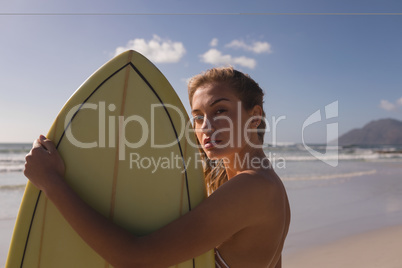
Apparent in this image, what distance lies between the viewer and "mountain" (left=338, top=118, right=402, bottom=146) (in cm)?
8172

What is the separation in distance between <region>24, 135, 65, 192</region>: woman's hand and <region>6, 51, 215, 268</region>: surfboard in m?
0.07

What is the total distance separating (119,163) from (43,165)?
311 mm

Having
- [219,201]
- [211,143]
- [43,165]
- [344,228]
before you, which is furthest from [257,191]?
[344,228]

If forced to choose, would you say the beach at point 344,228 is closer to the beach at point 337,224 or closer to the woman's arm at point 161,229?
the beach at point 337,224

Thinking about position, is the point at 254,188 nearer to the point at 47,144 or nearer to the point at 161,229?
the point at 161,229

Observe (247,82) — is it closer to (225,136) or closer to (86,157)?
(225,136)

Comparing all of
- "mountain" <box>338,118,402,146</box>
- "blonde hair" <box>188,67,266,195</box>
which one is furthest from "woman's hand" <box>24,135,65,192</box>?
"mountain" <box>338,118,402,146</box>

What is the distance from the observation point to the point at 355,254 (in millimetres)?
3844

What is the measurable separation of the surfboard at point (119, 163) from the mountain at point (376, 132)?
3398 inches

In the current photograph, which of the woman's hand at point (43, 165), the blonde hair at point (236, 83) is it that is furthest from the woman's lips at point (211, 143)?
the woman's hand at point (43, 165)

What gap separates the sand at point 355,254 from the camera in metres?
3.55

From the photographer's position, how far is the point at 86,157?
128cm

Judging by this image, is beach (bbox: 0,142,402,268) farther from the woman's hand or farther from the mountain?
the mountain

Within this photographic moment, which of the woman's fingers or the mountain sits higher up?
the mountain
